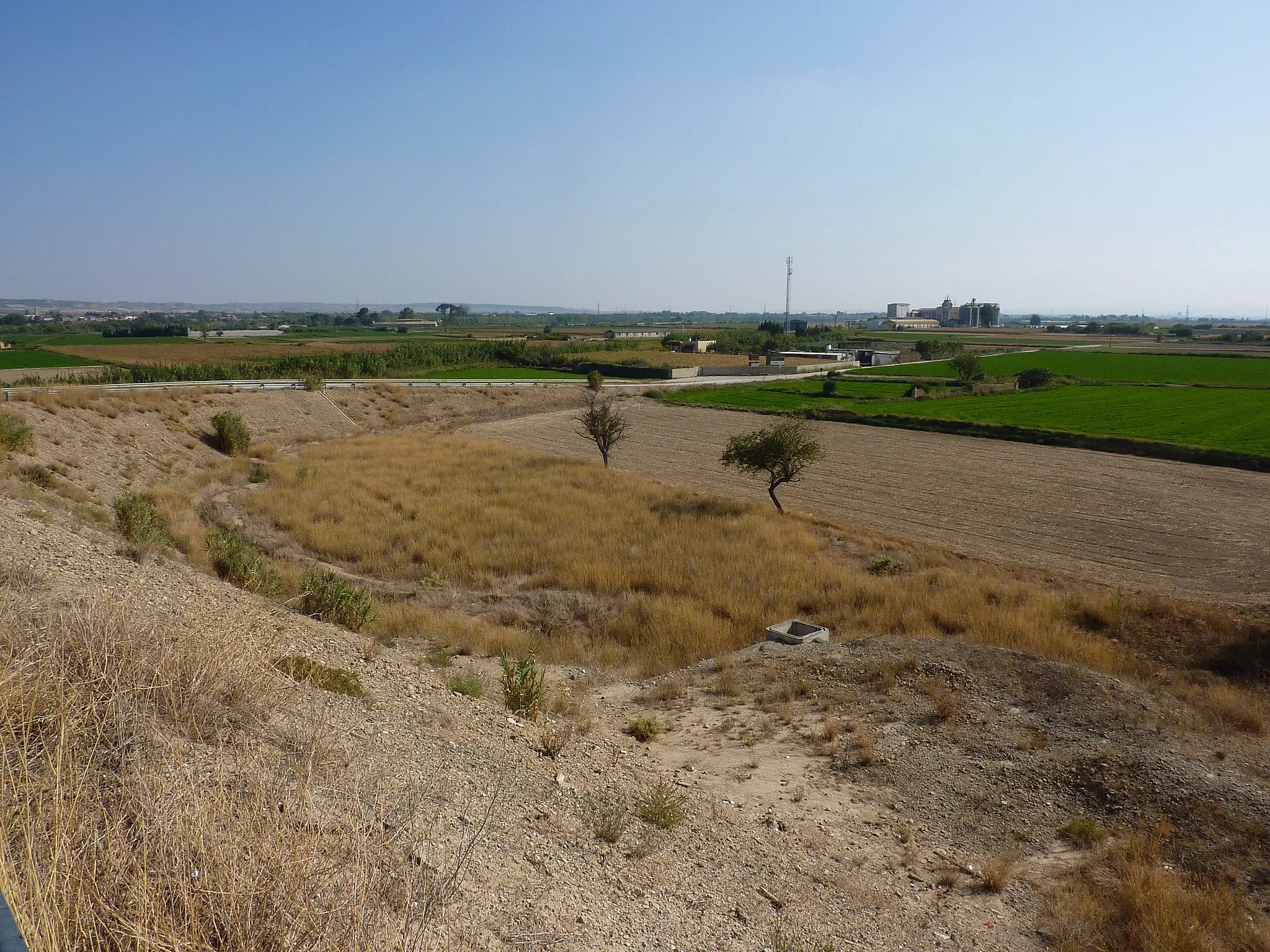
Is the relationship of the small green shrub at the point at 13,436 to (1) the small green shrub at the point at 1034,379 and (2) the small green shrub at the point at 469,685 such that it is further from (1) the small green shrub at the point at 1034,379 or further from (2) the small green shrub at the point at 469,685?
(1) the small green shrub at the point at 1034,379

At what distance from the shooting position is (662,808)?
8.80 metres

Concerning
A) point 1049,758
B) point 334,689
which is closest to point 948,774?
point 1049,758

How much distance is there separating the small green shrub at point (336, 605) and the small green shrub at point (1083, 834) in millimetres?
12141

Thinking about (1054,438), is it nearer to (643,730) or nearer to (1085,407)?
(1085,407)

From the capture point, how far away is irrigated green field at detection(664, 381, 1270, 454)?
48.6 metres

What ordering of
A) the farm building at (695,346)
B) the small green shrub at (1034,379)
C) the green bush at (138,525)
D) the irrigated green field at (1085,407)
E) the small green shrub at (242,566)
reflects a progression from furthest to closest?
the farm building at (695,346)
the small green shrub at (1034,379)
the irrigated green field at (1085,407)
the green bush at (138,525)
the small green shrub at (242,566)

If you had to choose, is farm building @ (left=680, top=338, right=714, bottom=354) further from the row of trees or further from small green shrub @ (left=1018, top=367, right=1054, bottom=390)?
the row of trees

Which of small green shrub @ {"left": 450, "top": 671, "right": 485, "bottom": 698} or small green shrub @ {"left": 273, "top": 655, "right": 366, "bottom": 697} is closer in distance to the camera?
small green shrub @ {"left": 273, "top": 655, "right": 366, "bottom": 697}

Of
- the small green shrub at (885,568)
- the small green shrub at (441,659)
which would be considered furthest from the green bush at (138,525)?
the small green shrub at (885,568)

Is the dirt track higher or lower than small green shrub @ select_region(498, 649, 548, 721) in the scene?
lower

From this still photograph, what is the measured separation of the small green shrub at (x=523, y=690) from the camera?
11.5 meters

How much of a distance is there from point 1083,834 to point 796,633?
25.2 feet

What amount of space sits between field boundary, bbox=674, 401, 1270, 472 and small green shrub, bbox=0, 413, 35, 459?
116ft

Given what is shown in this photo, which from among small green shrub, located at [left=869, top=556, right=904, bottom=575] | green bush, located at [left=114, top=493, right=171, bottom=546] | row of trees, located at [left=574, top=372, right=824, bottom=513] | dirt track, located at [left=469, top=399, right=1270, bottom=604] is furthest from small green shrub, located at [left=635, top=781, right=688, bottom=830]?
row of trees, located at [left=574, top=372, right=824, bottom=513]
